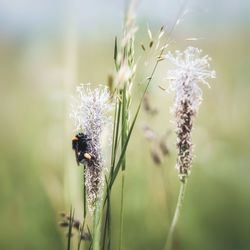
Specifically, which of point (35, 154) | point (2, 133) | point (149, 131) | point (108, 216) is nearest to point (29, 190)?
point (35, 154)

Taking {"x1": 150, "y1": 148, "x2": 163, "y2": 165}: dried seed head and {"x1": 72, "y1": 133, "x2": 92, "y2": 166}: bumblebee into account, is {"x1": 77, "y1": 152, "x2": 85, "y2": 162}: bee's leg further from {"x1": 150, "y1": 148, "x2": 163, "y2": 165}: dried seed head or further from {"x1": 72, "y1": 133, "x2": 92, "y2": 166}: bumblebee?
{"x1": 150, "y1": 148, "x2": 163, "y2": 165}: dried seed head

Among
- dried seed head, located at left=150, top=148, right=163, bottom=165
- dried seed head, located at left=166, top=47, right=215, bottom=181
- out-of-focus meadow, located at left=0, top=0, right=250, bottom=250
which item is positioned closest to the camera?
dried seed head, located at left=166, top=47, right=215, bottom=181

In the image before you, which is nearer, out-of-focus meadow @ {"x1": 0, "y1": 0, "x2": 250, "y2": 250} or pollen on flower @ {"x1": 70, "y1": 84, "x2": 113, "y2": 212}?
pollen on flower @ {"x1": 70, "y1": 84, "x2": 113, "y2": 212}

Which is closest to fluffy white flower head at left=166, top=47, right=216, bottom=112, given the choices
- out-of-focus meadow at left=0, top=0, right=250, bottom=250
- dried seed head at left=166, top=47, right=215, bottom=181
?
dried seed head at left=166, top=47, right=215, bottom=181

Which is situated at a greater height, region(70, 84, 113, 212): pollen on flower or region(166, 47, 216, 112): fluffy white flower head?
region(166, 47, 216, 112): fluffy white flower head

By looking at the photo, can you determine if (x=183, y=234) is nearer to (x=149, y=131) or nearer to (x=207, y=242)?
(x=207, y=242)

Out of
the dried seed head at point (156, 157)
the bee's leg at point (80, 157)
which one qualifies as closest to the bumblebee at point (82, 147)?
the bee's leg at point (80, 157)
